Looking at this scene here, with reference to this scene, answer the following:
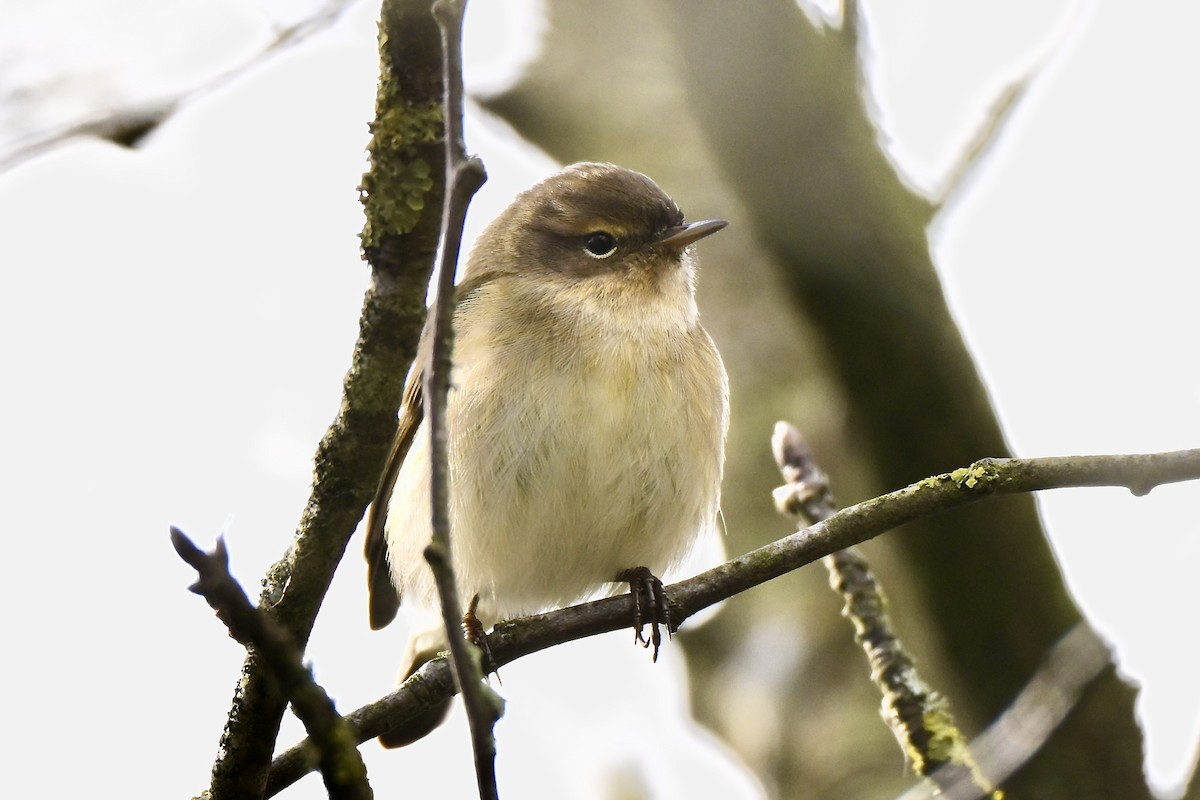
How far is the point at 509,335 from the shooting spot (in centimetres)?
403

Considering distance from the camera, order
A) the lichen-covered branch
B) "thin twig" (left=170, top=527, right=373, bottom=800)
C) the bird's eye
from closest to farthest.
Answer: "thin twig" (left=170, top=527, right=373, bottom=800) < the lichen-covered branch < the bird's eye

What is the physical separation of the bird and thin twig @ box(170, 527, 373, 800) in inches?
67.8

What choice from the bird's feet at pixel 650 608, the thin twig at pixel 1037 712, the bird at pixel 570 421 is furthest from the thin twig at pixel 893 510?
the thin twig at pixel 1037 712

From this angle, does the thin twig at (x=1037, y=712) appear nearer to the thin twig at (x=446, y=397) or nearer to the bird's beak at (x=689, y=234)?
the bird's beak at (x=689, y=234)

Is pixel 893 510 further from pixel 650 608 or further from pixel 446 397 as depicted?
pixel 446 397

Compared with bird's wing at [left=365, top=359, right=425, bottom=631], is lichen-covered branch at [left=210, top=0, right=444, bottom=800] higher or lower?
lower

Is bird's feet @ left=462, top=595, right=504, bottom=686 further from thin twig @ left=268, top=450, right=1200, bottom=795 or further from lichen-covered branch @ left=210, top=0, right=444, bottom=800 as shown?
lichen-covered branch @ left=210, top=0, right=444, bottom=800

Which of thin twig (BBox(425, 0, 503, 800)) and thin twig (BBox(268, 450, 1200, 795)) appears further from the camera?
thin twig (BBox(268, 450, 1200, 795))

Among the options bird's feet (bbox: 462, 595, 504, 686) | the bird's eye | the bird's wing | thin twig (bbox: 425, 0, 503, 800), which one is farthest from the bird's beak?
thin twig (bbox: 425, 0, 503, 800)

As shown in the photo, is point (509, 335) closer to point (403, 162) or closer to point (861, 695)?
point (403, 162)

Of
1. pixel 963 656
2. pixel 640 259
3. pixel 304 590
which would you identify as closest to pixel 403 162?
pixel 304 590

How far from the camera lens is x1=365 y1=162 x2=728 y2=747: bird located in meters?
3.82

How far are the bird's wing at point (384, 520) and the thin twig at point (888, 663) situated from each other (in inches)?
51.4

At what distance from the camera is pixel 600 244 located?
14.9 feet
